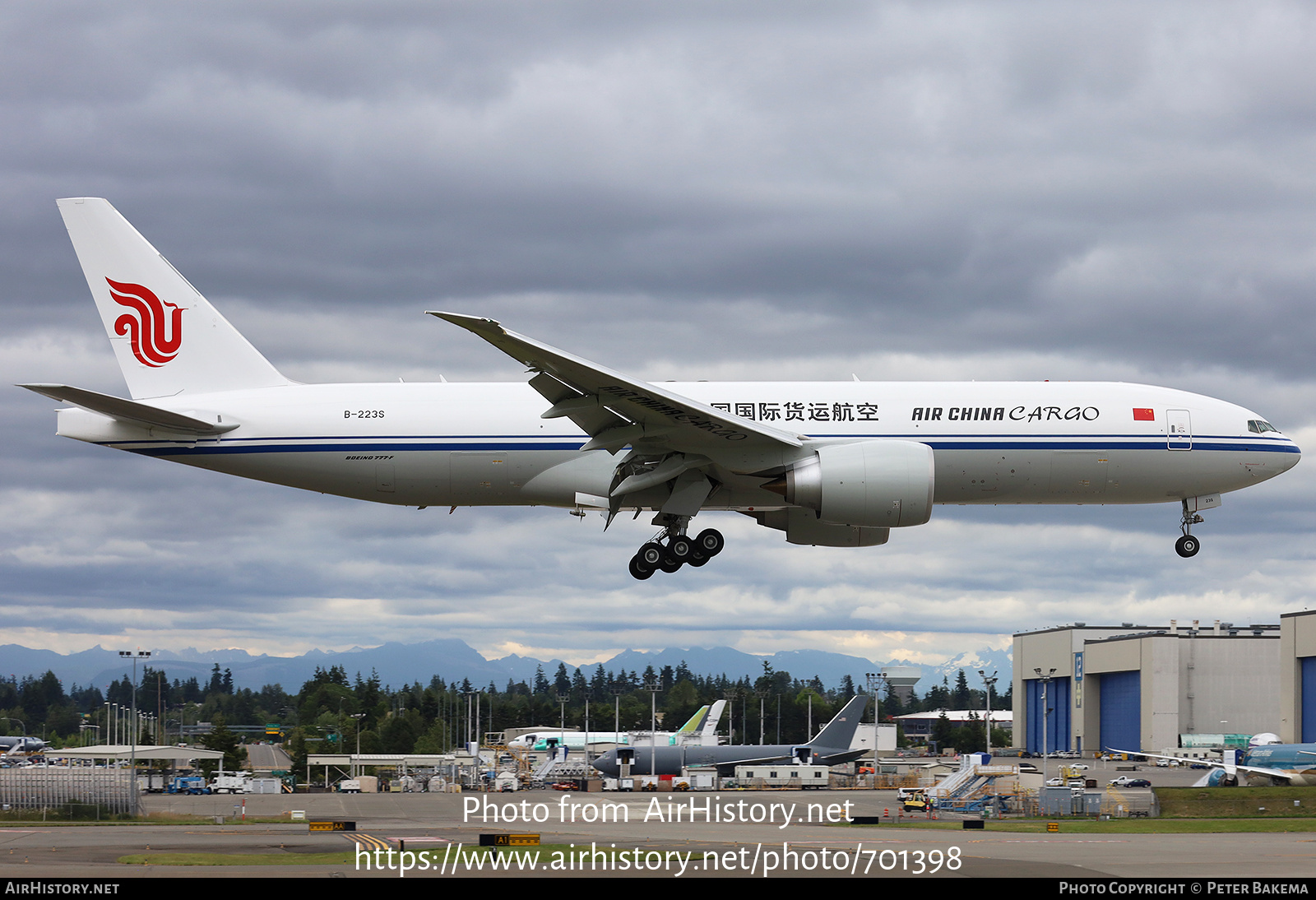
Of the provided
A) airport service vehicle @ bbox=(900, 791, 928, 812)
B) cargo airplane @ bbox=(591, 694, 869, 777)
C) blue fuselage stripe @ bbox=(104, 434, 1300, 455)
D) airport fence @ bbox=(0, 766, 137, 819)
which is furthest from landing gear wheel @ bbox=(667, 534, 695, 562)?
cargo airplane @ bbox=(591, 694, 869, 777)

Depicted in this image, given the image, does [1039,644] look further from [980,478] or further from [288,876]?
[288,876]

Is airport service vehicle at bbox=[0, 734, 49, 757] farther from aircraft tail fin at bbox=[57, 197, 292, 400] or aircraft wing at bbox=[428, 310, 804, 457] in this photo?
aircraft wing at bbox=[428, 310, 804, 457]

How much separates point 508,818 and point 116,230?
978 inches

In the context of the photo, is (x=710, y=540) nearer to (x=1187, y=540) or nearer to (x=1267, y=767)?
(x=1187, y=540)

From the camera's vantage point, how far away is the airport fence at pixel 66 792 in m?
54.3

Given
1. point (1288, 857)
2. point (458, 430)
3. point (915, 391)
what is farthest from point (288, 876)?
point (1288, 857)

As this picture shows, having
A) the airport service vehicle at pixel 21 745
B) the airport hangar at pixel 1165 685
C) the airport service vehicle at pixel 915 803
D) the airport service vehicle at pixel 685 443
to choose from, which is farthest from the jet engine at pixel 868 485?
the airport service vehicle at pixel 21 745

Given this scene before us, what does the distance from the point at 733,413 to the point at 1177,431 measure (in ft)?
38.7

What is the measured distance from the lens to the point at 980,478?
33.5 m

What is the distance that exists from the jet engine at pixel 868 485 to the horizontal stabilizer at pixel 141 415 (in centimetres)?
1516

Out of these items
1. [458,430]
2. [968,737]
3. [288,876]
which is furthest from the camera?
[968,737]

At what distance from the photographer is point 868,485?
3077cm

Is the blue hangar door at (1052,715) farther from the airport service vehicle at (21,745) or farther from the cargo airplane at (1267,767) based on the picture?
the airport service vehicle at (21,745)

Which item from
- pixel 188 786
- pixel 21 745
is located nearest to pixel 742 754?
pixel 188 786
